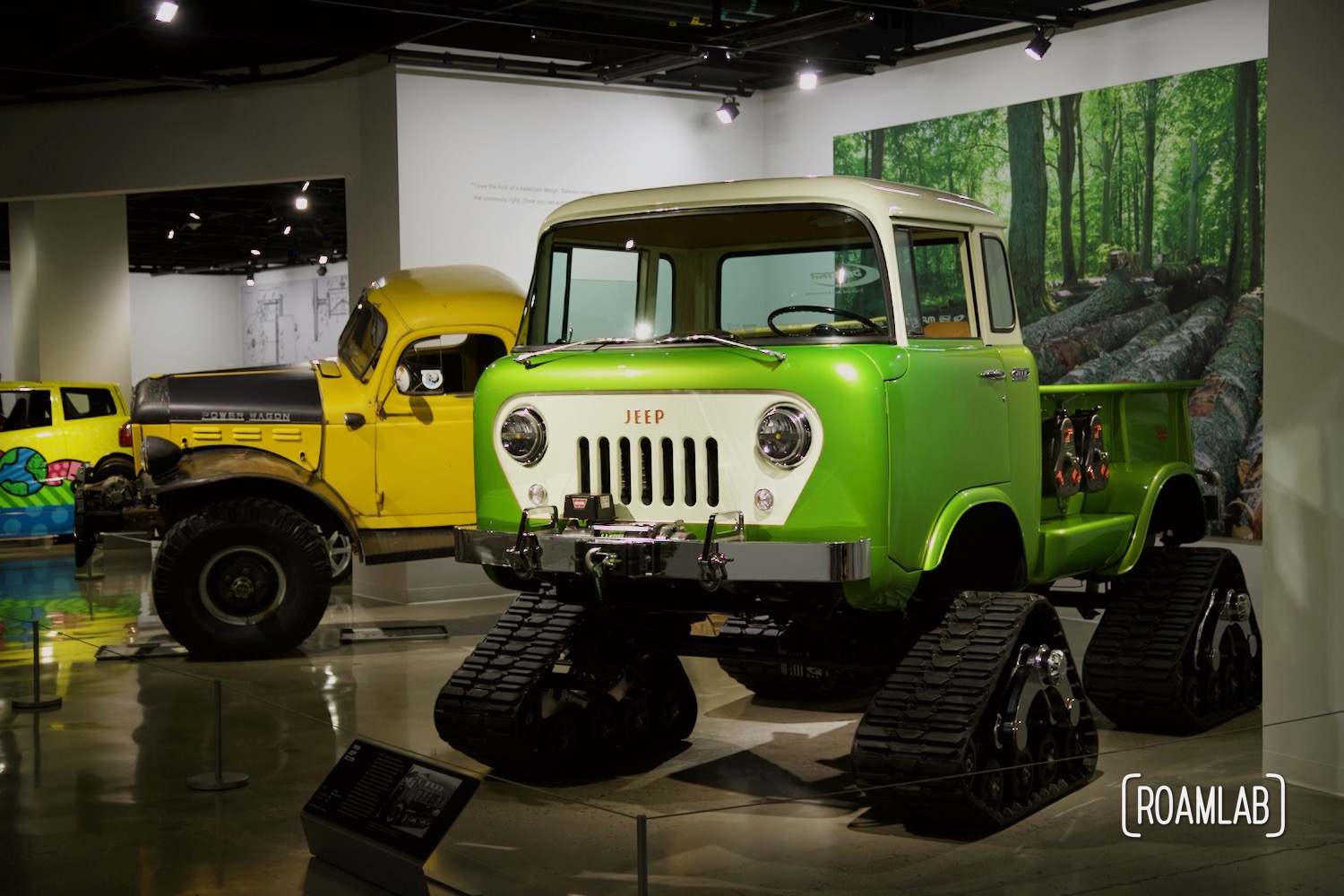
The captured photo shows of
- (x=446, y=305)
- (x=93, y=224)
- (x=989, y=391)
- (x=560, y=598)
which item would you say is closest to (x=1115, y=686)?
(x=989, y=391)

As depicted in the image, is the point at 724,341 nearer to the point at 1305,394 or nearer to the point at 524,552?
the point at 524,552

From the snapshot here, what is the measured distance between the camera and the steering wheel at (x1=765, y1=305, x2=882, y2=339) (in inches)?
204

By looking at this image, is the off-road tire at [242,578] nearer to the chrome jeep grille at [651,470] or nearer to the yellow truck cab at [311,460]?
the yellow truck cab at [311,460]

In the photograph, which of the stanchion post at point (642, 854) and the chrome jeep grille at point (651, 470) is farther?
the chrome jeep grille at point (651, 470)

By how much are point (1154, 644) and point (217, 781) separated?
13.1 ft

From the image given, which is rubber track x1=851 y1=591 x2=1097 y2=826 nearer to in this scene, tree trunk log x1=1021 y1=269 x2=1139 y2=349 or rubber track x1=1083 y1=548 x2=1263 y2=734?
rubber track x1=1083 y1=548 x2=1263 y2=734

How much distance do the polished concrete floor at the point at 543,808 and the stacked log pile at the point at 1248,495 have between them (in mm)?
1213

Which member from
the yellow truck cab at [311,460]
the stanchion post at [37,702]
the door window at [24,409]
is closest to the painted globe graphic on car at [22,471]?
the door window at [24,409]

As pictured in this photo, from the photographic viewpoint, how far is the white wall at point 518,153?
10.9 m

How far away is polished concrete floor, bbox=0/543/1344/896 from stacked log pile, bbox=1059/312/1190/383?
5.95 feet

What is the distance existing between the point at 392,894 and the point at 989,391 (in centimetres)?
276

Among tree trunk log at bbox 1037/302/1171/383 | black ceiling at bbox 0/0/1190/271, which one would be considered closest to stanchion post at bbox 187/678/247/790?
black ceiling at bbox 0/0/1190/271

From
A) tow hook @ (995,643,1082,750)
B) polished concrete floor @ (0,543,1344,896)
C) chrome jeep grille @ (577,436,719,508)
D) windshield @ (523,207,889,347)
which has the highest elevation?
windshield @ (523,207,889,347)

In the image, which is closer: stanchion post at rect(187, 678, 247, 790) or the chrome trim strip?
the chrome trim strip
